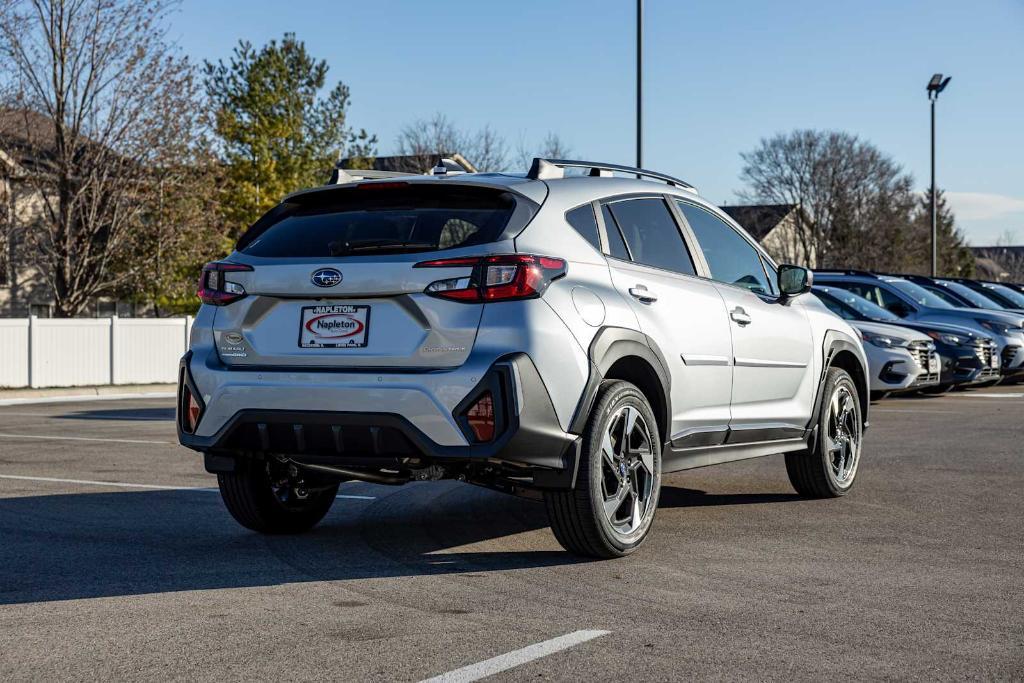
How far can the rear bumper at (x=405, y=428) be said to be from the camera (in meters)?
5.48

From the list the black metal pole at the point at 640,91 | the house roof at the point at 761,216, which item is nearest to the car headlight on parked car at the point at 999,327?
the black metal pole at the point at 640,91

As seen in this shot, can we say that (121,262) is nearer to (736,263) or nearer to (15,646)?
(736,263)

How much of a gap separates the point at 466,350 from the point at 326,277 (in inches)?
29.9

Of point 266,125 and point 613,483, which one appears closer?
point 613,483

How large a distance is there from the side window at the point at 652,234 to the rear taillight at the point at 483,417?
1.44 m

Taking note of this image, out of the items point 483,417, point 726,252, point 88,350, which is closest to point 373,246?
point 483,417

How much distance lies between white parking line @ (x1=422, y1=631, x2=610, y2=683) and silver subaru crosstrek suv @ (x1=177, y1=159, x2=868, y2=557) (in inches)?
44.1

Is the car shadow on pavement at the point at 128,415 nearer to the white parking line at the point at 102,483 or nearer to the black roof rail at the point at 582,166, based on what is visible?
the white parking line at the point at 102,483

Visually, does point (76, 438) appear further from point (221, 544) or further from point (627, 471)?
point (627, 471)

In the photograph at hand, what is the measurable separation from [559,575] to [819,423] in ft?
9.93

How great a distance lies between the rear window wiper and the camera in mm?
5785

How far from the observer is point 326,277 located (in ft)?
19.0

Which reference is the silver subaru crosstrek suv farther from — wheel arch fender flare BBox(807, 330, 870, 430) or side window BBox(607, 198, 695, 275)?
wheel arch fender flare BBox(807, 330, 870, 430)

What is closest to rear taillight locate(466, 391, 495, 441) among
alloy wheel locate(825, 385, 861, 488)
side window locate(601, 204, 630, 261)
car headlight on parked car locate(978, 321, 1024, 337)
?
side window locate(601, 204, 630, 261)
